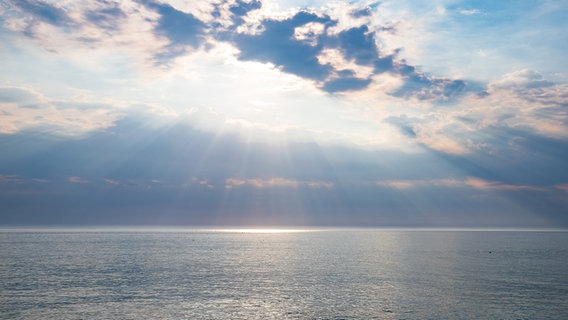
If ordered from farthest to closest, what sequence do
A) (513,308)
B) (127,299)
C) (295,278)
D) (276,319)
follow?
(295,278) → (127,299) → (513,308) → (276,319)

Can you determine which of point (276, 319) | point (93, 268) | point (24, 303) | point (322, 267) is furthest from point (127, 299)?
point (322, 267)

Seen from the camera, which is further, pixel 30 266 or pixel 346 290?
pixel 30 266

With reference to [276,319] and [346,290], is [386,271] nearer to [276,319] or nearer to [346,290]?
[346,290]

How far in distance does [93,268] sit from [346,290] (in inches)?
2685

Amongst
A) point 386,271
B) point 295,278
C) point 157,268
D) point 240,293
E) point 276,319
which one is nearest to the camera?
point 276,319

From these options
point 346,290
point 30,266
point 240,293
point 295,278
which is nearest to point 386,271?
point 295,278

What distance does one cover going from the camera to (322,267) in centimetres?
11600

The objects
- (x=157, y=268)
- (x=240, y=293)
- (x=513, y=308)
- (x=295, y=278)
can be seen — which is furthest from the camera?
(x=157, y=268)

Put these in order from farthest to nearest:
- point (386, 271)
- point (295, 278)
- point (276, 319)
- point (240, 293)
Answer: point (386, 271), point (295, 278), point (240, 293), point (276, 319)

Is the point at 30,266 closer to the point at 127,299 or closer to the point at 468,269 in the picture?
the point at 127,299

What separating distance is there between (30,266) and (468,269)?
11001 centimetres

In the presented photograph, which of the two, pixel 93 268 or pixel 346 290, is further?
pixel 93 268

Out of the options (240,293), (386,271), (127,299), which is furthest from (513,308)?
(127,299)

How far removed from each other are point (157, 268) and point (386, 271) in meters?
56.3
